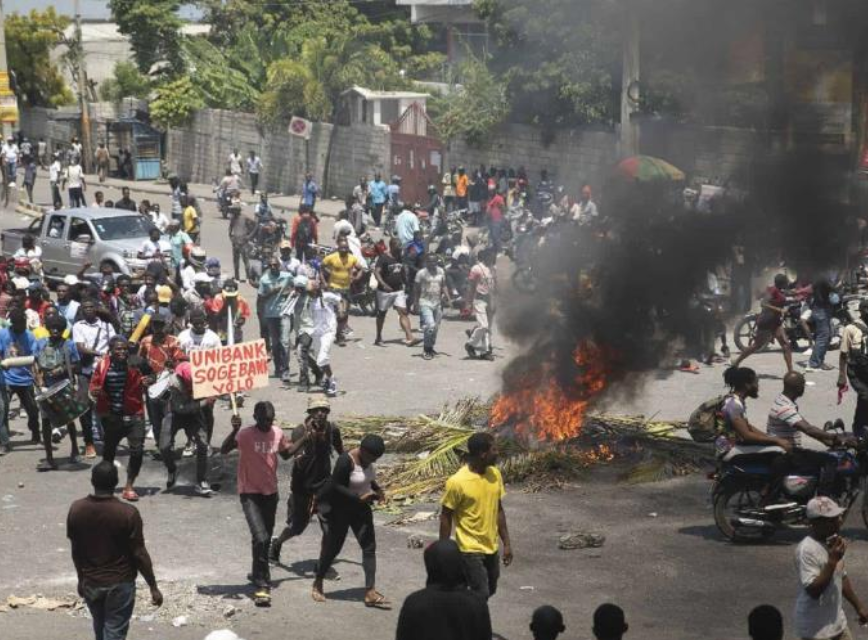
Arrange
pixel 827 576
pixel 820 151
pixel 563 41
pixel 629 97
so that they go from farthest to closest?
pixel 563 41 < pixel 629 97 < pixel 820 151 < pixel 827 576

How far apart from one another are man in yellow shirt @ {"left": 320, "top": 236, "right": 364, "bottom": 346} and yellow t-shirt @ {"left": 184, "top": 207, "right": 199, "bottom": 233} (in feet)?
25.1

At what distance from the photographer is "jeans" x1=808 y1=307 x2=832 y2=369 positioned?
19016 mm

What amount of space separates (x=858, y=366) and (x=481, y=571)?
5669mm

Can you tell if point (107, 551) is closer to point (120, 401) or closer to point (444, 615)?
point (444, 615)

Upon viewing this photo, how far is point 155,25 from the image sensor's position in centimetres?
4650

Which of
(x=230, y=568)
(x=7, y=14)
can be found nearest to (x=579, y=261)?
(x=230, y=568)

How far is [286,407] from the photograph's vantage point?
17219 millimetres

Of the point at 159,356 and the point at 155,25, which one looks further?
the point at 155,25

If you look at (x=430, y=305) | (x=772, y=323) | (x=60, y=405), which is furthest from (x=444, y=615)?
(x=430, y=305)

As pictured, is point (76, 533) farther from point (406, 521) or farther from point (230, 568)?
point (406, 521)

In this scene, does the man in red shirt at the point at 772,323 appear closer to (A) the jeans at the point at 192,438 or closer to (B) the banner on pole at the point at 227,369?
(B) the banner on pole at the point at 227,369

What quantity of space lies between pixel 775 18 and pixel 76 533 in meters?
7.75

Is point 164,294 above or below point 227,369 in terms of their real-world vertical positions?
above

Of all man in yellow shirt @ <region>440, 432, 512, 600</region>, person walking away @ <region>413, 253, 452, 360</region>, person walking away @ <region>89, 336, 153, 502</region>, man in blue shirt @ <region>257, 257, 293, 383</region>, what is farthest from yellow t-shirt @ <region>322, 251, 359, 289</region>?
man in yellow shirt @ <region>440, 432, 512, 600</region>
